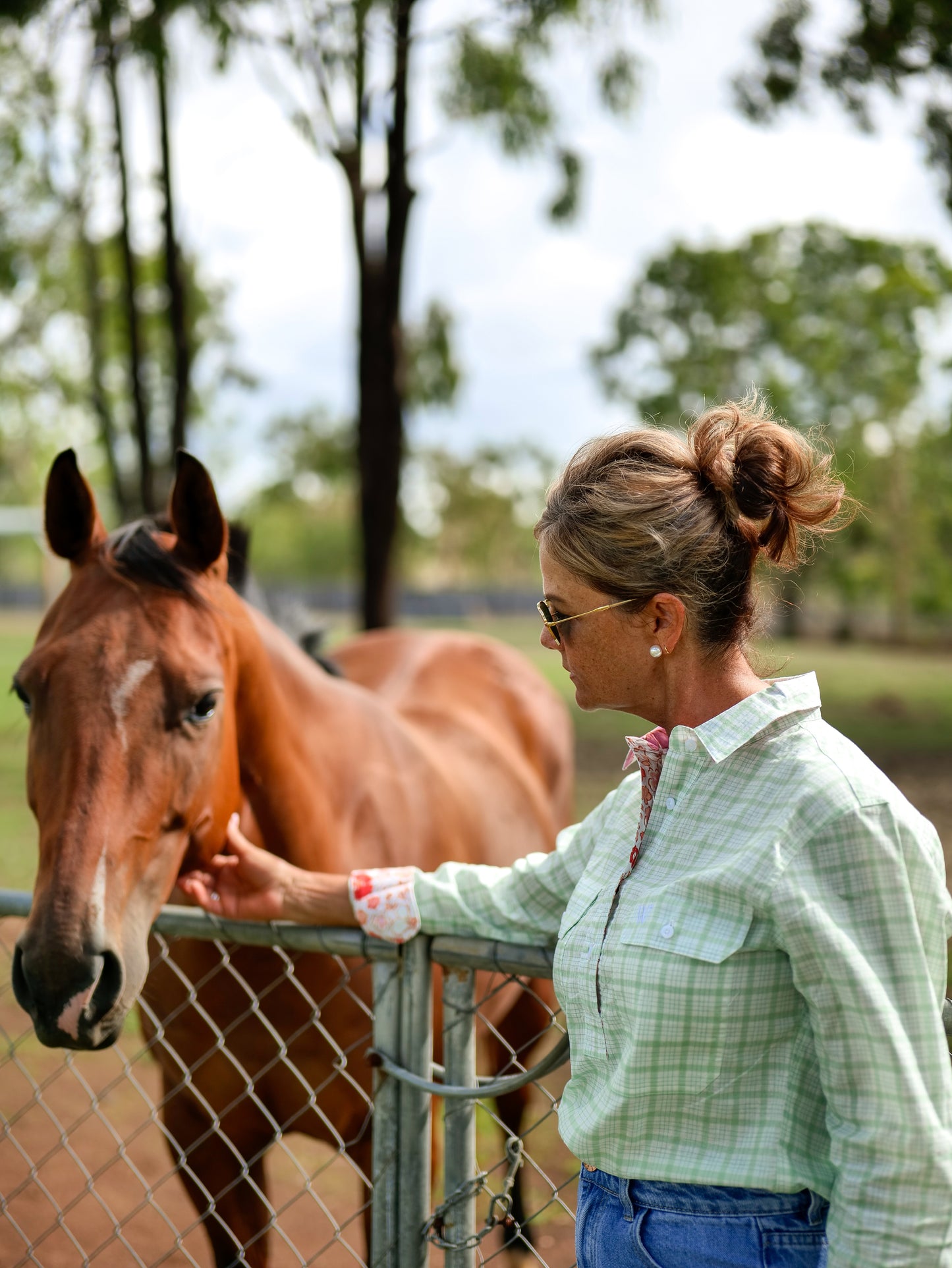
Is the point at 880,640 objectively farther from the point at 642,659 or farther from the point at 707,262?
the point at 642,659

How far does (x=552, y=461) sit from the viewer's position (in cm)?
4919

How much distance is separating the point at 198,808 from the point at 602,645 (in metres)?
0.88

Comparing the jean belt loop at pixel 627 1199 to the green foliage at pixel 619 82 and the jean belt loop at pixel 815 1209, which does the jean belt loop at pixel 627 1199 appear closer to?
the jean belt loop at pixel 815 1209

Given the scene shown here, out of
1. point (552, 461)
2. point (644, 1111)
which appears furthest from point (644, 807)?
point (552, 461)

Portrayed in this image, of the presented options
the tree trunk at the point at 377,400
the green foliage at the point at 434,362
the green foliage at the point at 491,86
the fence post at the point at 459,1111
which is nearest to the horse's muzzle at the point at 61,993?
the fence post at the point at 459,1111

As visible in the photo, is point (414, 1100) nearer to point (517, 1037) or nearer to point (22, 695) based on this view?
point (22, 695)

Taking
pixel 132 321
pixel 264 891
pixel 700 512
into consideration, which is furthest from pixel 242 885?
pixel 132 321

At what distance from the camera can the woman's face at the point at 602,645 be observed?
4.56 ft

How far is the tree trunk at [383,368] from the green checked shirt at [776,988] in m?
7.22

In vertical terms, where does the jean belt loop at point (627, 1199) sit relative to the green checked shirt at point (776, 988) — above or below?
below

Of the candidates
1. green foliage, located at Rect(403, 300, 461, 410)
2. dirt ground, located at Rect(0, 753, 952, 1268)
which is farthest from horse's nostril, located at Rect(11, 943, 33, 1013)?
green foliage, located at Rect(403, 300, 461, 410)

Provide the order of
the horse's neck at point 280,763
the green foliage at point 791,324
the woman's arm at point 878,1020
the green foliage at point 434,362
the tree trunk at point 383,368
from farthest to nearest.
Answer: the green foliage at point 791,324 < the green foliage at point 434,362 < the tree trunk at point 383,368 < the horse's neck at point 280,763 < the woman's arm at point 878,1020

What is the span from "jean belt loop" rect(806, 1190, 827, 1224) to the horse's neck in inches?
53.7

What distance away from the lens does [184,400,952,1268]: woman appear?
1.08 meters
